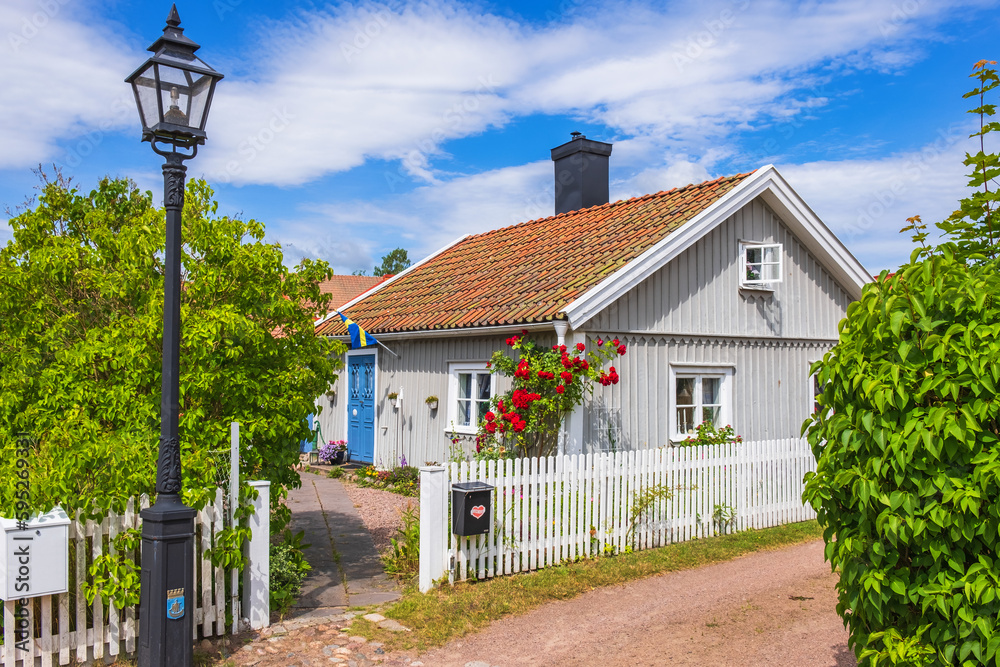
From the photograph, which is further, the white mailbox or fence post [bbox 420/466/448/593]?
fence post [bbox 420/466/448/593]

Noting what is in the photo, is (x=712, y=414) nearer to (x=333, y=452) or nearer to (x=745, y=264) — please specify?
(x=745, y=264)

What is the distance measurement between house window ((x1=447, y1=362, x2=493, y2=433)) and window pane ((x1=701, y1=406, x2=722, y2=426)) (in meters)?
3.39

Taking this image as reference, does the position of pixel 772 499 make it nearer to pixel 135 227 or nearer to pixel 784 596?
pixel 784 596

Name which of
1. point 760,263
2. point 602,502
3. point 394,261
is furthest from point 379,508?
point 394,261

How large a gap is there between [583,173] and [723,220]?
460 centimetres

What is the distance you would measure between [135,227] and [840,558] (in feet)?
19.6

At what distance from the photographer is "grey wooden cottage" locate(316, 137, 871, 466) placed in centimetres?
1071

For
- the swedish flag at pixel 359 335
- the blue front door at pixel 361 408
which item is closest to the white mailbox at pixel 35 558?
the swedish flag at pixel 359 335

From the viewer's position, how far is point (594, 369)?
394 inches

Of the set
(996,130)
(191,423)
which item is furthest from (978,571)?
(191,423)

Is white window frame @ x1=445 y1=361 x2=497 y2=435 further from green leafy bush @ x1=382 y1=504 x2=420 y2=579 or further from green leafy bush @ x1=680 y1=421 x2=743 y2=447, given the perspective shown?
green leafy bush @ x1=382 y1=504 x2=420 y2=579

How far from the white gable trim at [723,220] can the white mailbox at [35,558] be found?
612 cm

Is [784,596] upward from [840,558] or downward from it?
downward

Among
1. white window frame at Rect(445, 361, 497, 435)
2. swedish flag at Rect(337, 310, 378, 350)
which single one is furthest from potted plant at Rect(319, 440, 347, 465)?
white window frame at Rect(445, 361, 497, 435)
